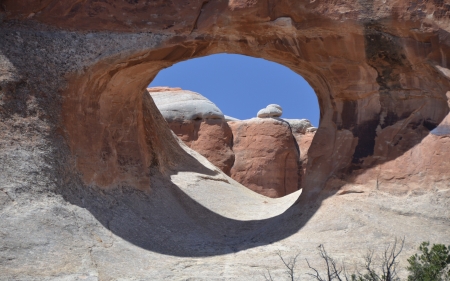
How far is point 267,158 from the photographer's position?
19062 millimetres

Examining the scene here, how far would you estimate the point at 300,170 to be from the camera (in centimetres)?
1947

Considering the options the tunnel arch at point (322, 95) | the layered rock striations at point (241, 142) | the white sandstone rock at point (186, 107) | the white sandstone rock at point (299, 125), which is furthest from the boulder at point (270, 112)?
the tunnel arch at point (322, 95)

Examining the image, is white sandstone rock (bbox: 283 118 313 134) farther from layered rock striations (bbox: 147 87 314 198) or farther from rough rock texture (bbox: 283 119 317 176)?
layered rock striations (bbox: 147 87 314 198)

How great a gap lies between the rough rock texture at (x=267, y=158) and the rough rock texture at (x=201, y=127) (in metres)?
0.75

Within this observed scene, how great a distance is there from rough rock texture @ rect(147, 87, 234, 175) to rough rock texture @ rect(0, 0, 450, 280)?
26.2 ft

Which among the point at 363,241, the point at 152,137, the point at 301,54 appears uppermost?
the point at 301,54

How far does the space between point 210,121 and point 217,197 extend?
6.81 m

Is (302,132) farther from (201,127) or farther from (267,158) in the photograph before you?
(201,127)

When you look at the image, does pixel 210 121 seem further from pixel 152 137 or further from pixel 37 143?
pixel 37 143

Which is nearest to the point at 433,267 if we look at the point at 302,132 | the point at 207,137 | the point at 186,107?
the point at 207,137

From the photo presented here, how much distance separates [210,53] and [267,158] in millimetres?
9745

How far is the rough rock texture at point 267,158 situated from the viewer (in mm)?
18969

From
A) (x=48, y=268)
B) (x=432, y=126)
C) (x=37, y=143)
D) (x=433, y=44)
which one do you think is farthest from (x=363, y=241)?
(x=37, y=143)

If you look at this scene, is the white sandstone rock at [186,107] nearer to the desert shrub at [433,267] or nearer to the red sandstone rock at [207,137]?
the red sandstone rock at [207,137]
